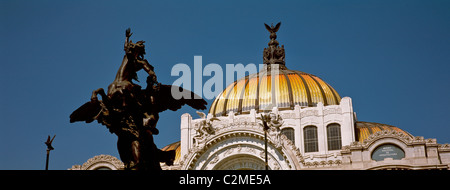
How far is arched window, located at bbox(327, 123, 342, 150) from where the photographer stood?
177 ft

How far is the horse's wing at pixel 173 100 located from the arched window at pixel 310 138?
41207 mm

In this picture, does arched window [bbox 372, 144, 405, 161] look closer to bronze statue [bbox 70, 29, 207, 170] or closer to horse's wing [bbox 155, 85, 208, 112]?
horse's wing [bbox 155, 85, 208, 112]

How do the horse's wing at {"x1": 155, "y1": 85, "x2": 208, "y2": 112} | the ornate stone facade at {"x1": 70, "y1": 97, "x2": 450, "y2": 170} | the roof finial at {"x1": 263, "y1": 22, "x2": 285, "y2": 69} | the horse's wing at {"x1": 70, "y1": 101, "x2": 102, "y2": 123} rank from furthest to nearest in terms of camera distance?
the roof finial at {"x1": 263, "y1": 22, "x2": 285, "y2": 69}, the ornate stone facade at {"x1": 70, "y1": 97, "x2": 450, "y2": 170}, the horse's wing at {"x1": 155, "y1": 85, "x2": 208, "y2": 112}, the horse's wing at {"x1": 70, "y1": 101, "x2": 102, "y2": 123}

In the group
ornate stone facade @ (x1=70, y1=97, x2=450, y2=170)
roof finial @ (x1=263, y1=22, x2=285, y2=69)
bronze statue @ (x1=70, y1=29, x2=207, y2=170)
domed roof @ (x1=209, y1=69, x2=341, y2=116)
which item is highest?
roof finial @ (x1=263, y1=22, x2=285, y2=69)

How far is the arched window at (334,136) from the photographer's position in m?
53.9

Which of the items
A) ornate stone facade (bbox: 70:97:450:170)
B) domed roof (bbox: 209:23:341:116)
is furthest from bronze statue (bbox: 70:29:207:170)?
domed roof (bbox: 209:23:341:116)

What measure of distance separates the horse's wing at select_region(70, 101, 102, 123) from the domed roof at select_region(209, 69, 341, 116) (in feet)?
146

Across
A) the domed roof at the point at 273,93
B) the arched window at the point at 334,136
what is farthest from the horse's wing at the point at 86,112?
the domed roof at the point at 273,93

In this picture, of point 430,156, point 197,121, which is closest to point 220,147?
point 197,121

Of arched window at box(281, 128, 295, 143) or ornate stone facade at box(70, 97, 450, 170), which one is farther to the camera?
arched window at box(281, 128, 295, 143)

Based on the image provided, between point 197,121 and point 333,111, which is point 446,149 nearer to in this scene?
point 333,111

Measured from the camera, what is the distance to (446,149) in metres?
44.7

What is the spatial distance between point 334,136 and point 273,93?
7.75 m

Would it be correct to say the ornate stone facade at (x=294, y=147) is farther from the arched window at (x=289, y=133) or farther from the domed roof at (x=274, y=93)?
the domed roof at (x=274, y=93)
